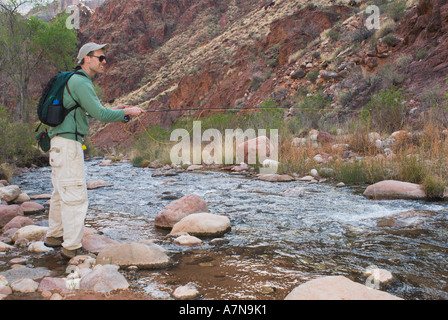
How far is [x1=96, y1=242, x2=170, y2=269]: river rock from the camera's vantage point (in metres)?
3.02

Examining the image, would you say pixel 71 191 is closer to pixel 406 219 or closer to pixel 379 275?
pixel 379 275

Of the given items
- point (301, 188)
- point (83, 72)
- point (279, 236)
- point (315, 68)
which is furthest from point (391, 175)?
point (315, 68)

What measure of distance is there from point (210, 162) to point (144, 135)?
6.39m

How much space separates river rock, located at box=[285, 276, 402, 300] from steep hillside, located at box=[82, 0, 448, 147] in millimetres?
9129

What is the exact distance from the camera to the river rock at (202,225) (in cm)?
402

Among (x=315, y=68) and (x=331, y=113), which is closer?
(x=331, y=113)

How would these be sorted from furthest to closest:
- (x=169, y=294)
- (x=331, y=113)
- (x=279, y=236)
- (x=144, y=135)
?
(x=144, y=135), (x=331, y=113), (x=279, y=236), (x=169, y=294)

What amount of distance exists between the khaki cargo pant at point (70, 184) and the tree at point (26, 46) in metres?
15.3

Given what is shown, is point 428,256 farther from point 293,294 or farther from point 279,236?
point 293,294

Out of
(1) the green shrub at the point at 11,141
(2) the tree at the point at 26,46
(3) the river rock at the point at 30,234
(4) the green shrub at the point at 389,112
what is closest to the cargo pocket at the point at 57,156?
(3) the river rock at the point at 30,234

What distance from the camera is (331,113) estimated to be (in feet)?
42.7

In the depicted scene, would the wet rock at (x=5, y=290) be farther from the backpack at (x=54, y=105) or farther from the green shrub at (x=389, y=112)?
the green shrub at (x=389, y=112)

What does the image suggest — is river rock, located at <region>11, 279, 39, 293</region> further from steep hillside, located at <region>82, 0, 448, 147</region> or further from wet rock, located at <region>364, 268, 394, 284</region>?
steep hillside, located at <region>82, 0, 448, 147</region>

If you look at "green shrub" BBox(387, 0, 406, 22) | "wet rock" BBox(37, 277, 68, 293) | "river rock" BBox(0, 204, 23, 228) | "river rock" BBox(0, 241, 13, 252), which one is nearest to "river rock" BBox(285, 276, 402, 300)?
"wet rock" BBox(37, 277, 68, 293)
